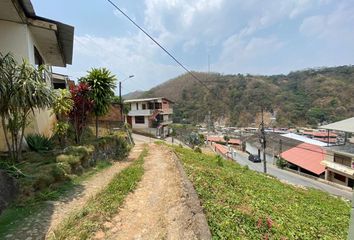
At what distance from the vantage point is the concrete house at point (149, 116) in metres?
41.8

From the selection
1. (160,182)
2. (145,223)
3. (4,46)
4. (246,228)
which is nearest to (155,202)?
(145,223)

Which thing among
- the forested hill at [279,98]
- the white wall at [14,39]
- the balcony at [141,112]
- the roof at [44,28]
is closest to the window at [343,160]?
the balcony at [141,112]

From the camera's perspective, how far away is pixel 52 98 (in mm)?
8375

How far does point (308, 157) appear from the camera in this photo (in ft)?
108

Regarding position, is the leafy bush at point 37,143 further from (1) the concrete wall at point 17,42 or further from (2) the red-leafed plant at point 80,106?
(2) the red-leafed plant at point 80,106

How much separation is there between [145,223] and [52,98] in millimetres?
5553

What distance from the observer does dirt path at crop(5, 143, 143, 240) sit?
4.70 m

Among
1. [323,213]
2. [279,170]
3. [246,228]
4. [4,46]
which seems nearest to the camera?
[246,228]

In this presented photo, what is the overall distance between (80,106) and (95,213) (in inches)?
337

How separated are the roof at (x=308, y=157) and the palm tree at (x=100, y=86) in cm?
2627

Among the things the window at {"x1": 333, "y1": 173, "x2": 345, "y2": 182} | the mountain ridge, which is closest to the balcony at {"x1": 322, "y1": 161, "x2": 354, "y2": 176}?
the window at {"x1": 333, "y1": 173, "x2": 345, "y2": 182}

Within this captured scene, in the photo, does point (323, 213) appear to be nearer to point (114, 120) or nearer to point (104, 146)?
point (104, 146)

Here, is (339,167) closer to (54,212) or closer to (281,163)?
(281,163)

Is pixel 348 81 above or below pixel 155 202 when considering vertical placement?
above
